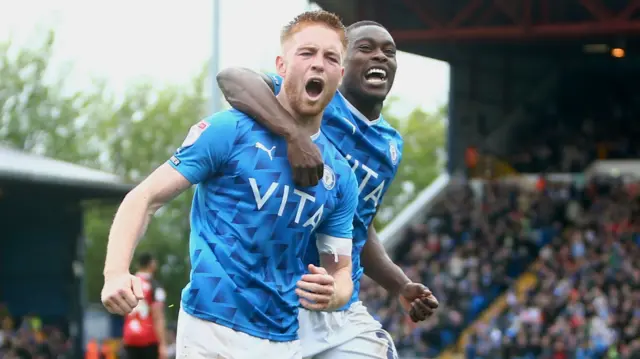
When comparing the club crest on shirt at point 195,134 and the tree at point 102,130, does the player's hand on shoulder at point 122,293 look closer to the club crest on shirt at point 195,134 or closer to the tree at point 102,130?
the club crest on shirt at point 195,134

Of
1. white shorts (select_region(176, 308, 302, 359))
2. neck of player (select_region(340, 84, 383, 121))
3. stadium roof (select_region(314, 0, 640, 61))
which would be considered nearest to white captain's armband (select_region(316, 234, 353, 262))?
white shorts (select_region(176, 308, 302, 359))

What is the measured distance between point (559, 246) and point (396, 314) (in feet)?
12.4

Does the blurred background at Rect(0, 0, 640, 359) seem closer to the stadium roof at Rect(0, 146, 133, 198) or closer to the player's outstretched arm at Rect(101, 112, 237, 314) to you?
the stadium roof at Rect(0, 146, 133, 198)

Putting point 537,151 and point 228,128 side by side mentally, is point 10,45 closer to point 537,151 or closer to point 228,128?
point 537,151

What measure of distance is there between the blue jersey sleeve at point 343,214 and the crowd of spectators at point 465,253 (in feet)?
47.6

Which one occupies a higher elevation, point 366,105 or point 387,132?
point 366,105

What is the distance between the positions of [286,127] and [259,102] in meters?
0.15

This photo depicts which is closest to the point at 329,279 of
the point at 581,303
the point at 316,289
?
the point at 316,289

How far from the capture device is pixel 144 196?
4.14m

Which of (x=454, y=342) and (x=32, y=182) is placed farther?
(x=32, y=182)

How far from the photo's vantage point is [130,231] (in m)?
4.06

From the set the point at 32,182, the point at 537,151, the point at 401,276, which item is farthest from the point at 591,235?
the point at 401,276

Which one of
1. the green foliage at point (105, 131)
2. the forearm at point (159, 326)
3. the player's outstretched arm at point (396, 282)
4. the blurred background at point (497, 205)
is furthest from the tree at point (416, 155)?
the player's outstretched arm at point (396, 282)

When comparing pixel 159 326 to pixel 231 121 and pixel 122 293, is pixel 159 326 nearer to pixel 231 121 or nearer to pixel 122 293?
pixel 231 121
